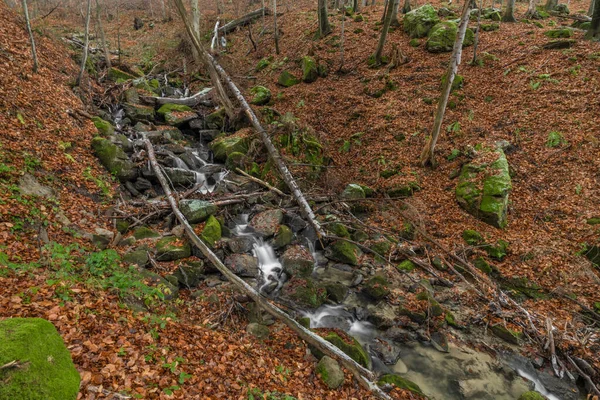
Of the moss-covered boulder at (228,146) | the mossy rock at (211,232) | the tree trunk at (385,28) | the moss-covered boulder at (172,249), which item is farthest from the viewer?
the tree trunk at (385,28)

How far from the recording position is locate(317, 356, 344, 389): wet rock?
18.0 feet

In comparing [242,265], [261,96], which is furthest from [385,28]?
[242,265]

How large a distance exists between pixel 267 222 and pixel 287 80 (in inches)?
447

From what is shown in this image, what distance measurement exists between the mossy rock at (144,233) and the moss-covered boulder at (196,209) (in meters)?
0.98

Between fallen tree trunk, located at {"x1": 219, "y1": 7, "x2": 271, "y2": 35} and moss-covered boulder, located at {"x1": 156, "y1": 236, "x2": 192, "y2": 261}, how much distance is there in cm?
2377

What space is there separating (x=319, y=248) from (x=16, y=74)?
11370 mm

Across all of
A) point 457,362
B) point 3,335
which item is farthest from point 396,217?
point 3,335

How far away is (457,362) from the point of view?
691 centimetres

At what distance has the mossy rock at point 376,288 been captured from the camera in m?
8.28

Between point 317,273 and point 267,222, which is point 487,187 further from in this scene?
point 267,222

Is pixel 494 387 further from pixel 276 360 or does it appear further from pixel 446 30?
pixel 446 30

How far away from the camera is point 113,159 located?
9.96 meters

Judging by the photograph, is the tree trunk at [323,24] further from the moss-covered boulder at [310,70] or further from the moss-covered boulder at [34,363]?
the moss-covered boulder at [34,363]

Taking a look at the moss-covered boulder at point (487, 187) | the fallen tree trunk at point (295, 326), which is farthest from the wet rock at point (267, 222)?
the moss-covered boulder at point (487, 187)
